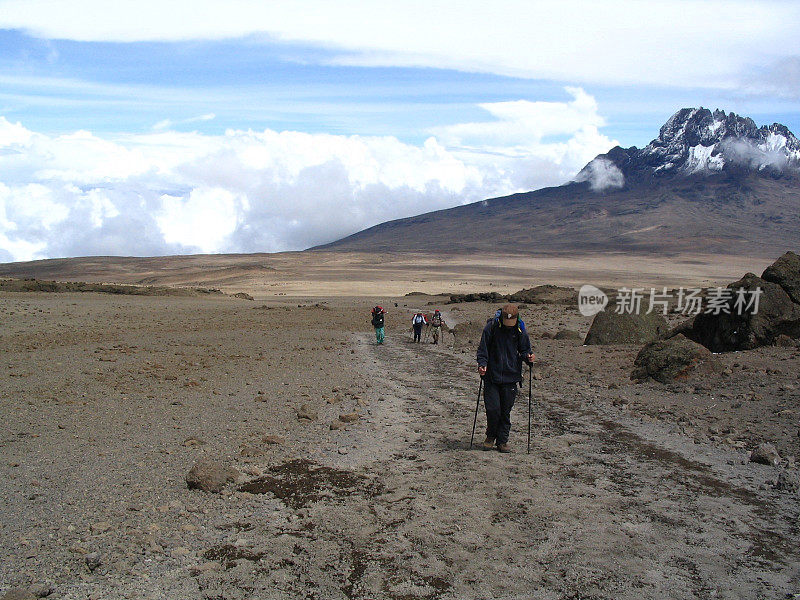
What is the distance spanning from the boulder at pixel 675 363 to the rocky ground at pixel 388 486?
34cm

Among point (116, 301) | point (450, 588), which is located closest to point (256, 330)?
point (116, 301)

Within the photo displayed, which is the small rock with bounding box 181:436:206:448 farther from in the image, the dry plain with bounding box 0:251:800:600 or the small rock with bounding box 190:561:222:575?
the small rock with bounding box 190:561:222:575

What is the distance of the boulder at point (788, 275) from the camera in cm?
1379

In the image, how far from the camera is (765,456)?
7.18 m

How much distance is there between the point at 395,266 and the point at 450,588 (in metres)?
117

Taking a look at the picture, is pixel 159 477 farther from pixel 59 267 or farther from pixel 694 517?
pixel 59 267

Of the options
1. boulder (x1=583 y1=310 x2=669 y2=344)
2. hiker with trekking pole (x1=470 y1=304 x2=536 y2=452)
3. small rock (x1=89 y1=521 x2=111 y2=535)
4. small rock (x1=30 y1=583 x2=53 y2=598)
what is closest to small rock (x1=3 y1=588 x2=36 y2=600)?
small rock (x1=30 y1=583 x2=53 y2=598)

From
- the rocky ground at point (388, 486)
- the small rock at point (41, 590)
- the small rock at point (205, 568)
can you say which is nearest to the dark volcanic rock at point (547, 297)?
the rocky ground at point (388, 486)

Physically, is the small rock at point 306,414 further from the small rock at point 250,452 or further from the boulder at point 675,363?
the boulder at point 675,363

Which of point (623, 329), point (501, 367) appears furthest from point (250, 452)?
point (623, 329)

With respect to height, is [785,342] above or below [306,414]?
above

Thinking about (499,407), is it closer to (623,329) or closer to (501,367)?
(501,367)

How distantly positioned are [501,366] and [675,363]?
516cm

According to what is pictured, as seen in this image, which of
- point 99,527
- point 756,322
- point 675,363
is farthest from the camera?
point 756,322
